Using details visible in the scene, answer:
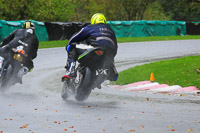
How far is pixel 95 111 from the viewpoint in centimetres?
804

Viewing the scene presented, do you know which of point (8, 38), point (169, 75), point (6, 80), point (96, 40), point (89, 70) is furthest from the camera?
point (169, 75)

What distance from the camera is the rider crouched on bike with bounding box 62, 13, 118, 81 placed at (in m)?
8.99

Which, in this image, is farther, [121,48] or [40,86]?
[121,48]

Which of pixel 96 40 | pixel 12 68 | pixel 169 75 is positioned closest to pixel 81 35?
pixel 96 40

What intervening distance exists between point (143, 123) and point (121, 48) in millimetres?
19078

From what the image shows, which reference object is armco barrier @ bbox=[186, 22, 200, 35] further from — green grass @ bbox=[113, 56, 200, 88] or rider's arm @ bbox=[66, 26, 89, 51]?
rider's arm @ bbox=[66, 26, 89, 51]

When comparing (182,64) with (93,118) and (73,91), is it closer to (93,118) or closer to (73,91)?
(73,91)

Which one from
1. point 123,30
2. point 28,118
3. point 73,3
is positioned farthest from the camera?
point 73,3

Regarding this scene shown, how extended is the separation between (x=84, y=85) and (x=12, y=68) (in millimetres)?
2696

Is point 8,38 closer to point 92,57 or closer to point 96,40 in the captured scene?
point 96,40

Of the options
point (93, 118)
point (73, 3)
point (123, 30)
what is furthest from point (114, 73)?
point (73, 3)

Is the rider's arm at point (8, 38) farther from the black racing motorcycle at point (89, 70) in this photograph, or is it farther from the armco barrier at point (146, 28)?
the armco barrier at point (146, 28)

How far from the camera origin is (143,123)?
6.85 metres

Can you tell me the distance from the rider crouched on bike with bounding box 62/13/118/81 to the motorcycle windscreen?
20 centimetres
